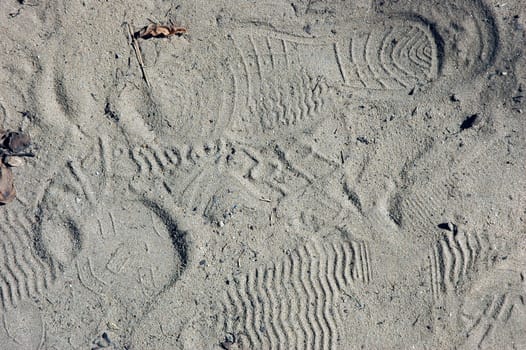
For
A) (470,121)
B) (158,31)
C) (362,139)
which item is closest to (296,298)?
(362,139)

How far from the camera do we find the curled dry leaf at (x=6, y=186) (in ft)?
10.2

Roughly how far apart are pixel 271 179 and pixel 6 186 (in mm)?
1952

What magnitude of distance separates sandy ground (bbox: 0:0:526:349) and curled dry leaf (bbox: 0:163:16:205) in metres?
0.06

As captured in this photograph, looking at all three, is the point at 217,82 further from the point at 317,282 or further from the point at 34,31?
the point at 317,282

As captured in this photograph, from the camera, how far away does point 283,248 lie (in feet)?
10.5

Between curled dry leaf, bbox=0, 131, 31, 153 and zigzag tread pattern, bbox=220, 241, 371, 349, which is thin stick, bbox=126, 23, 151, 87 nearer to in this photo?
curled dry leaf, bbox=0, 131, 31, 153

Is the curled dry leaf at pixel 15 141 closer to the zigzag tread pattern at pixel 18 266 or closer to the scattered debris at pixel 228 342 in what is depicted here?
the zigzag tread pattern at pixel 18 266

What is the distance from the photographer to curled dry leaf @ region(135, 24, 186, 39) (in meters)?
3.13

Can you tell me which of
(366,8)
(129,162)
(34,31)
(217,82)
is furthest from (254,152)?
(34,31)

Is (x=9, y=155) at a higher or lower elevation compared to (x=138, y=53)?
lower

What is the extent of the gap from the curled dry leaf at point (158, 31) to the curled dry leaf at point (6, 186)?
54.7 inches

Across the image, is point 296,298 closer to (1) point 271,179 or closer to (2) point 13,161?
(1) point 271,179

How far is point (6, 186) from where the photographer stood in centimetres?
312

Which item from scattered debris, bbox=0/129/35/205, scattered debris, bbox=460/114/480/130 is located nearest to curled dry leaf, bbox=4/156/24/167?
scattered debris, bbox=0/129/35/205
